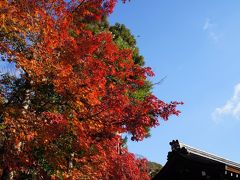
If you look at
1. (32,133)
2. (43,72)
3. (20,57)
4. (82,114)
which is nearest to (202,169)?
(82,114)

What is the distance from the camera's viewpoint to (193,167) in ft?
41.5

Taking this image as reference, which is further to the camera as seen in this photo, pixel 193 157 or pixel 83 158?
pixel 83 158

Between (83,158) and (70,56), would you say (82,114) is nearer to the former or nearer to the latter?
(70,56)

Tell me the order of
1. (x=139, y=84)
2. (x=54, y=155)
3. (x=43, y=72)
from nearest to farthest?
(x=43, y=72) → (x=54, y=155) → (x=139, y=84)

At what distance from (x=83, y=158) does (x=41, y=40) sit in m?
8.02

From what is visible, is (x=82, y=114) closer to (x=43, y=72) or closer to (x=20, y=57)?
(x=43, y=72)

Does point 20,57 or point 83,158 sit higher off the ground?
point 20,57

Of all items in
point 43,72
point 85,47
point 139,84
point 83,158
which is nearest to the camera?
point 43,72

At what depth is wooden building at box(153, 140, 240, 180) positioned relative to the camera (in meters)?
11.7

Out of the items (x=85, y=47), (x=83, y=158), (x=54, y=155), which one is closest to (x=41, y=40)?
(x=85, y=47)

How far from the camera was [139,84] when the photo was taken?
83.4 feet

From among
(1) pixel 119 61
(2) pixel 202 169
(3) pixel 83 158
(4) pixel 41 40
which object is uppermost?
(1) pixel 119 61

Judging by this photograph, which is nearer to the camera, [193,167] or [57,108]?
[193,167]

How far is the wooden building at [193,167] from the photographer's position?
11711mm
